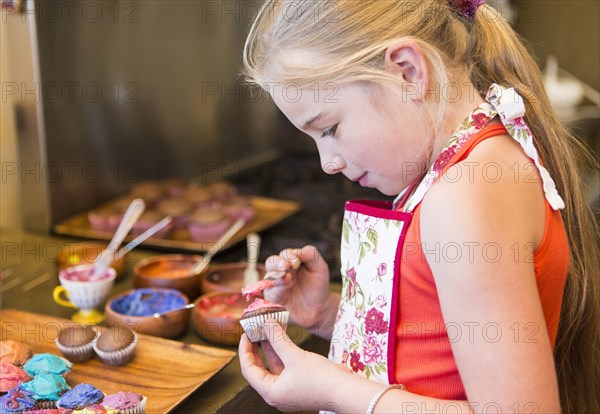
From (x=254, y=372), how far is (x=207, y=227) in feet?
3.02

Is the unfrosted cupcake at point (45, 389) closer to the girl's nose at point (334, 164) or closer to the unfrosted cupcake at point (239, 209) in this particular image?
the girl's nose at point (334, 164)

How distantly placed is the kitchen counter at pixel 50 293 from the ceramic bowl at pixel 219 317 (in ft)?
0.12

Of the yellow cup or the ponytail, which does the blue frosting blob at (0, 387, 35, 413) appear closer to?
the yellow cup

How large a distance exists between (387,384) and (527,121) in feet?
1.35

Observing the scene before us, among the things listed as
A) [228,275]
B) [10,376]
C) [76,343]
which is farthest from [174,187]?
[10,376]

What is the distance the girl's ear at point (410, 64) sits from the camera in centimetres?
98

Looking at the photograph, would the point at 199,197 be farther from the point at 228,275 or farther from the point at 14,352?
the point at 14,352

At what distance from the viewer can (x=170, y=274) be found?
1756 mm

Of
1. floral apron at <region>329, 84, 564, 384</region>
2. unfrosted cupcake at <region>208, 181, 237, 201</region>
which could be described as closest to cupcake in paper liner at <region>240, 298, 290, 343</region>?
floral apron at <region>329, 84, 564, 384</region>

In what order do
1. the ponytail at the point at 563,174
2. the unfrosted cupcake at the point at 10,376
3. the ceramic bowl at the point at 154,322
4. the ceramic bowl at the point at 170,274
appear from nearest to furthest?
the ponytail at the point at 563,174
the unfrosted cupcake at the point at 10,376
the ceramic bowl at the point at 154,322
the ceramic bowl at the point at 170,274

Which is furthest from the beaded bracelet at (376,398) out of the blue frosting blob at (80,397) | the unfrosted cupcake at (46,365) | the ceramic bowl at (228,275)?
the ceramic bowl at (228,275)

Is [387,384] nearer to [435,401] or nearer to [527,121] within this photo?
[435,401]

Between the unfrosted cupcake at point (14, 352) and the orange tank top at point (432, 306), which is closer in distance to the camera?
the orange tank top at point (432, 306)

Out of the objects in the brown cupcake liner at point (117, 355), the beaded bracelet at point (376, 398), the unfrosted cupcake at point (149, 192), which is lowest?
the brown cupcake liner at point (117, 355)
